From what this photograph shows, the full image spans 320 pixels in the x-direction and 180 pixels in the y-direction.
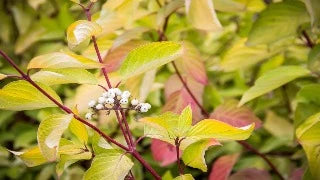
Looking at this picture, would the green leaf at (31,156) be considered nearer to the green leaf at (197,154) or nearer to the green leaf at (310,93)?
the green leaf at (197,154)

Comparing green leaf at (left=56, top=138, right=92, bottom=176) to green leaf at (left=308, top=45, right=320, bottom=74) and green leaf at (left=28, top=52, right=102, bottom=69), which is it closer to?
green leaf at (left=28, top=52, right=102, bottom=69)

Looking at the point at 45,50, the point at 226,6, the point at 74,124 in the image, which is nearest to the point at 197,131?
the point at 74,124

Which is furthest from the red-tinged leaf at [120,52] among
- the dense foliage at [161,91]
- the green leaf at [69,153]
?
the green leaf at [69,153]

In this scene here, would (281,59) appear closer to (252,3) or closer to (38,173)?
(252,3)

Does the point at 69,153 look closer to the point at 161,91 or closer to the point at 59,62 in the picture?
the point at 59,62

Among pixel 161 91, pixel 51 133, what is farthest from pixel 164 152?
pixel 161 91

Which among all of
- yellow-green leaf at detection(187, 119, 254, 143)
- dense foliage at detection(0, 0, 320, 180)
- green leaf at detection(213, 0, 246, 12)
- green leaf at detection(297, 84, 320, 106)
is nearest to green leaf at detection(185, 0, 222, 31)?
dense foliage at detection(0, 0, 320, 180)
